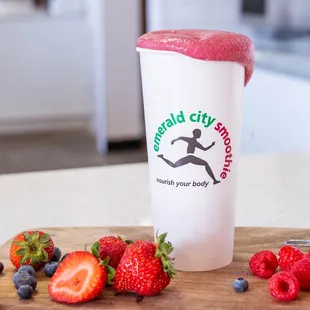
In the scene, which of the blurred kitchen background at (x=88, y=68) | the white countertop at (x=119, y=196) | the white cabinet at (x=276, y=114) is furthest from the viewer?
the blurred kitchen background at (x=88, y=68)

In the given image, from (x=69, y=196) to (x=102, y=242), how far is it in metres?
0.43

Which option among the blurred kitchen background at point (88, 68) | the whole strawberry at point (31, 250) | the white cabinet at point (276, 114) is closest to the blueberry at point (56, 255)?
the whole strawberry at point (31, 250)

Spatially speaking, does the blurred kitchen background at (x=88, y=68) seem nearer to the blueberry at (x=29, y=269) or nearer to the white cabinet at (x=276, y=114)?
the white cabinet at (x=276, y=114)

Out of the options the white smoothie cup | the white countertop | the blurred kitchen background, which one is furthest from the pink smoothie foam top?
the blurred kitchen background

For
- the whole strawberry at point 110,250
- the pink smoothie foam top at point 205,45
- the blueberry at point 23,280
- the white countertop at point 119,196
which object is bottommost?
the white countertop at point 119,196

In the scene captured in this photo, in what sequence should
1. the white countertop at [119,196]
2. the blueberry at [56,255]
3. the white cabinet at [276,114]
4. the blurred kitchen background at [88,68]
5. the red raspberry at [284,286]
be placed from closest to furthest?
the red raspberry at [284,286] → the blueberry at [56,255] → the white countertop at [119,196] → the white cabinet at [276,114] → the blurred kitchen background at [88,68]

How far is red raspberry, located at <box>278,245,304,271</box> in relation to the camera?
0.67 metres

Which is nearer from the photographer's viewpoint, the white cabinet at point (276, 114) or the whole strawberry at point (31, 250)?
the whole strawberry at point (31, 250)

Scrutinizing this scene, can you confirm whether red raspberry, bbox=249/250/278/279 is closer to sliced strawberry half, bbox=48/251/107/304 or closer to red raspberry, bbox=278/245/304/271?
red raspberry, bbox=278/245/304/271

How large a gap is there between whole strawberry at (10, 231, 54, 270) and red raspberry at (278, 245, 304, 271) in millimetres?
242

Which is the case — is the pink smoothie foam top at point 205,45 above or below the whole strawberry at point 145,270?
above

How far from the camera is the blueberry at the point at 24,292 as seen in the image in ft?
2.06

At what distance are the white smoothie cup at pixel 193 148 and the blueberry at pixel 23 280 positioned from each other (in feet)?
0.48

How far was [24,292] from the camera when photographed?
626 millimetres
